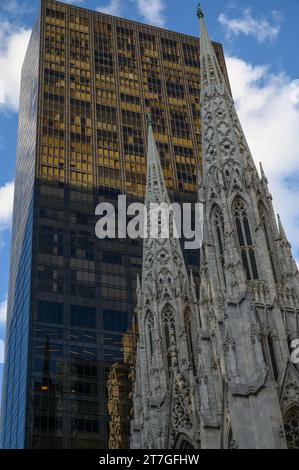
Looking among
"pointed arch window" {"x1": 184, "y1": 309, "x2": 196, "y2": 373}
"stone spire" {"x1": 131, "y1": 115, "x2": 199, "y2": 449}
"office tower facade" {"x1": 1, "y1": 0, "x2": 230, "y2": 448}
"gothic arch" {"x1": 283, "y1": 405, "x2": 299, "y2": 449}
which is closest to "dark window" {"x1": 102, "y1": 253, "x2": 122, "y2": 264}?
"office tower facade" {"x1": 1, "y1": 0, "x2": 230, "y2": 448}

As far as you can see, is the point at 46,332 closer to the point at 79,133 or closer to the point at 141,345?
the point at 141,345

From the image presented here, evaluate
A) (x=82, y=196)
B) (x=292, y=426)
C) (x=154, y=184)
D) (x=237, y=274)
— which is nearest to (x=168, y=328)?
(x=237, y=274)

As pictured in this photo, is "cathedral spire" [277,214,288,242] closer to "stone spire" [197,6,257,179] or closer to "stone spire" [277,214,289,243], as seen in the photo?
"stone spire" [277,214,289,243]

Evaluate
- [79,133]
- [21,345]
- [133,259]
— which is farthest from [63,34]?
[21,345]

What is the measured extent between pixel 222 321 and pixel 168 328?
44.5 ft

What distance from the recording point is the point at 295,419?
38938mm

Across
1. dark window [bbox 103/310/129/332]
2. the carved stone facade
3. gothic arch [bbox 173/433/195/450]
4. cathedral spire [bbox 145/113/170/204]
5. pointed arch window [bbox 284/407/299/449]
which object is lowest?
pointed arch window [bbox 284/407/299/449]

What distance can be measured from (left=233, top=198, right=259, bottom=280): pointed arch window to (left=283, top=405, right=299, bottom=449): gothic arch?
8968 millimetres

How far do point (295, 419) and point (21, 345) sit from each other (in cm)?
4146

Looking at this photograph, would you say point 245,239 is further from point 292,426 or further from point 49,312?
point 49,312

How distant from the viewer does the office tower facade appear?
69.1m

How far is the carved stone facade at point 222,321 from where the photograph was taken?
128 feet

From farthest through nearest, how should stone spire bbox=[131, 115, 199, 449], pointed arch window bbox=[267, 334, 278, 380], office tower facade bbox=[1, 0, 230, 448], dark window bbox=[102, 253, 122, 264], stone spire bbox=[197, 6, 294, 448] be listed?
dark window bbox=[102, 253, 122, 264], office tower facade bbox=[1, 0, 230, 448], stone spire bbox=[131, 115, 199, 449], pointed arch window bbox=[267, 334, 278, 380], stone spire bbox=[197, 6, 294, 448]
